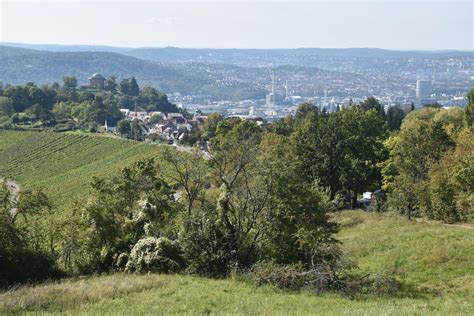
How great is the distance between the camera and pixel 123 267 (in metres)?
18.4

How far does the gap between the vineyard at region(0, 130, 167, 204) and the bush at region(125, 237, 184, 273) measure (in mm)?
29346

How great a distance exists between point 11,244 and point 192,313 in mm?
8664

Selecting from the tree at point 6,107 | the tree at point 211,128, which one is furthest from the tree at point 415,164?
the tree at point 6,107

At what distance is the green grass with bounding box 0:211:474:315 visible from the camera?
41.9 ft

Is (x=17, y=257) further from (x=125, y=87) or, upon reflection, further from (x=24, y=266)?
(x=125, y=87)

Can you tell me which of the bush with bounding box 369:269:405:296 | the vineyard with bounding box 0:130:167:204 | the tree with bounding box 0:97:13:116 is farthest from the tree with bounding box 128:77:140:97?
the bush with bounding box 369:269:405:296

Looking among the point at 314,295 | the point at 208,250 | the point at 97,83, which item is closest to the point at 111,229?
the point at 208,250

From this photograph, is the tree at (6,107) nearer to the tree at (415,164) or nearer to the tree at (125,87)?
the tree at (125,87)

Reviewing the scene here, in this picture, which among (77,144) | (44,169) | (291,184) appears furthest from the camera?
(77,144)

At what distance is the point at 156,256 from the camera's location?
683 inches

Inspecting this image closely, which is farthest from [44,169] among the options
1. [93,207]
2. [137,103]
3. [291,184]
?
[137,103]

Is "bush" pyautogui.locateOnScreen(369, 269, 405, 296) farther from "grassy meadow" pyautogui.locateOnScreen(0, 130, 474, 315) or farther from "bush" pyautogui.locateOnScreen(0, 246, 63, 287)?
"bush" pyautogui.locateOnScreen(0, 246, 63, 287)

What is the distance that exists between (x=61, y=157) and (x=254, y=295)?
56.2 m

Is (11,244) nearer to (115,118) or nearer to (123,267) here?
(123,267)
